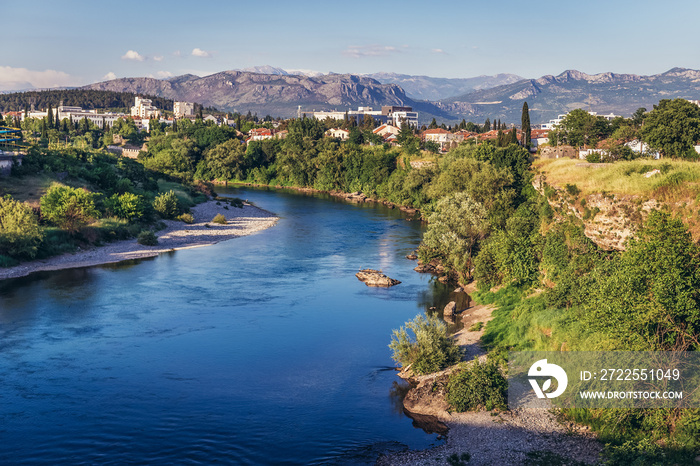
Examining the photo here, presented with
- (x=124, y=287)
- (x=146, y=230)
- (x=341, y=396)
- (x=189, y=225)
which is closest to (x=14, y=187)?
(x=146, y=230)

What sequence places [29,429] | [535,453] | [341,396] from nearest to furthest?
[535,453] < [29,429] < [341,396]

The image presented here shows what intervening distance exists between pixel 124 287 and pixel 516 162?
3495 cm

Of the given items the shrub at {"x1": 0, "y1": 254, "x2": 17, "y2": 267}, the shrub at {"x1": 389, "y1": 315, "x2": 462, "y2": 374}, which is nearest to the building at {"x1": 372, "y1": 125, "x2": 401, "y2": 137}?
the shrub at {"x1": 0, "y1": 254, "x2": 17, "y2": 267}

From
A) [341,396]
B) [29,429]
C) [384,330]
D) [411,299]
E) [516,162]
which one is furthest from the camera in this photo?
[516,162]

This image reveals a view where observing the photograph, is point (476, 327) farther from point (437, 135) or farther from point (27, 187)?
point (437, 135)

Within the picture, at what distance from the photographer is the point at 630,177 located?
31906mm

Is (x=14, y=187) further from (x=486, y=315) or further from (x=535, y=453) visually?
Answer: (x=535, y=453)

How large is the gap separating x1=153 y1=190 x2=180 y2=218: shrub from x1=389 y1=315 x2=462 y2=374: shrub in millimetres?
42088

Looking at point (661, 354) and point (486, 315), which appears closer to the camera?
point (661, 354)

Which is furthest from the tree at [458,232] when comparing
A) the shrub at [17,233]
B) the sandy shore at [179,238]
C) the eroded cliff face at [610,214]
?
the shrub at [17,233]

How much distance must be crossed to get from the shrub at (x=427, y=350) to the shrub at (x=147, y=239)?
3160 centimetres

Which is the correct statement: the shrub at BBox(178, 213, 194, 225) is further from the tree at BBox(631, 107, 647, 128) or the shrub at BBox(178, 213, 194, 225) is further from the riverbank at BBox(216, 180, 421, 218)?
the tree at BBox(631, 107, 647, 128)

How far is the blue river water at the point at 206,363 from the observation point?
67.4ft

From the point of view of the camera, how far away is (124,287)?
3878 centimetres
